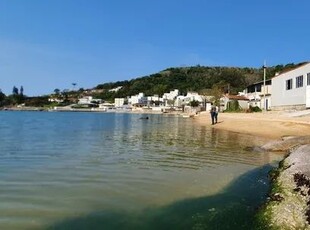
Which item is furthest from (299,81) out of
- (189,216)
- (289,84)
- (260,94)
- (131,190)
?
(189,216)

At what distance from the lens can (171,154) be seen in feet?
74.6

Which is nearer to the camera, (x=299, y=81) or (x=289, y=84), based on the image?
(x=299, y=81)

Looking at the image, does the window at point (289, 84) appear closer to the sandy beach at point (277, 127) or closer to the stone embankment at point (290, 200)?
the sandy beach at point (277, 127)

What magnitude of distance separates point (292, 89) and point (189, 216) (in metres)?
51.1

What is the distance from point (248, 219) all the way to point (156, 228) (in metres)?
2.39

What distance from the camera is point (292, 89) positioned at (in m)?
56.7

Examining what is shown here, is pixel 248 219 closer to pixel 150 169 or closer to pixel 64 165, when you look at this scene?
pixel 150 169

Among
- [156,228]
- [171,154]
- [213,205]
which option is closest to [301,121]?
[171,154]

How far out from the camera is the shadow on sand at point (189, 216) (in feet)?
29.9

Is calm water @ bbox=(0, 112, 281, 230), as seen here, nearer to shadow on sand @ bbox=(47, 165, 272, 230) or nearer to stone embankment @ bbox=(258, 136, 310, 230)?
shadow on sand @ bbox=(47, 165, 272, 230)

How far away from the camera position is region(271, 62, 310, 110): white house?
51312 millimetres

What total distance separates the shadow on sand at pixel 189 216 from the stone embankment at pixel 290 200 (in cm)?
43

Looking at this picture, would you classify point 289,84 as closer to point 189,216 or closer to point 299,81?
point 299,81

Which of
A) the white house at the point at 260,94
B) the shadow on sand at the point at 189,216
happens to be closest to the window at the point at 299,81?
the white house at the point at 260,94
